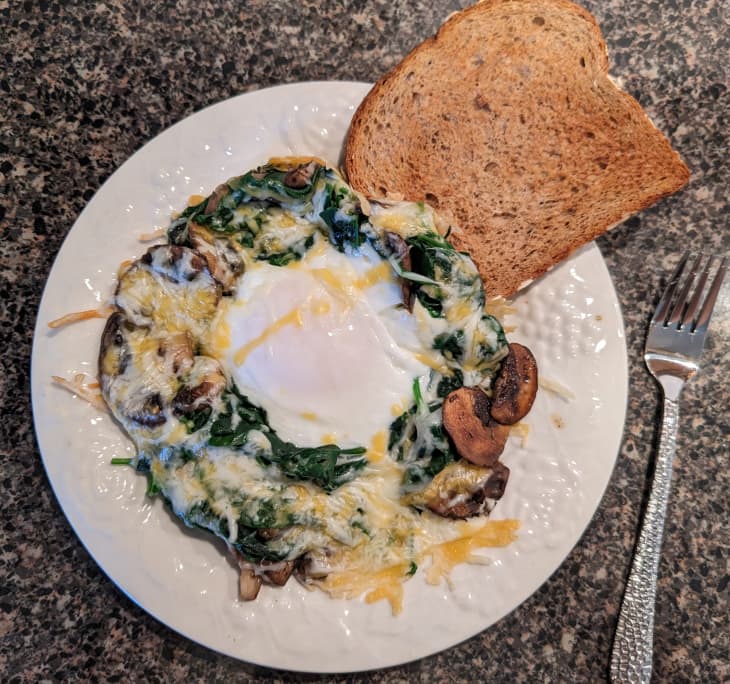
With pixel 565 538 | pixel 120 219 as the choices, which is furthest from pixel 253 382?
pixel 565 538

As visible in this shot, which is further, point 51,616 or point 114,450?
point 51,616

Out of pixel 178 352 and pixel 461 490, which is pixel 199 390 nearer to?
pixel 178 352

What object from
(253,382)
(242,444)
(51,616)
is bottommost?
(51,616)

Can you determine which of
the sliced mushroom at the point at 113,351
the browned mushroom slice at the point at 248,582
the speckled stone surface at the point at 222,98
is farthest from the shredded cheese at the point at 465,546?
the sliced mushroom at the point at 113,351

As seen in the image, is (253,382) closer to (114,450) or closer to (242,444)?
(242,444)

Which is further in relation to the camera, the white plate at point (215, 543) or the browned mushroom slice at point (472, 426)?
the white plate at point (215, 543)

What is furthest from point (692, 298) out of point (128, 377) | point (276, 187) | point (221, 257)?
point (128, 377)

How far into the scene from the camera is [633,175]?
8.55 feet

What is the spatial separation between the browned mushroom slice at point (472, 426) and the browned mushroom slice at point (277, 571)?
0.79 metres

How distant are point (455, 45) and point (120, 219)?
1.65m

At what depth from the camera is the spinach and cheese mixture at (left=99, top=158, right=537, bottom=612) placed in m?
2.11

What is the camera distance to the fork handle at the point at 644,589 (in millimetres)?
2588

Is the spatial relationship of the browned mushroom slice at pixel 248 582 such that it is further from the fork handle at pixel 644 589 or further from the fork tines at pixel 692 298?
the fork tines at pixel 692 298

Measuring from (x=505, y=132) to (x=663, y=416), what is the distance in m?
1.53
